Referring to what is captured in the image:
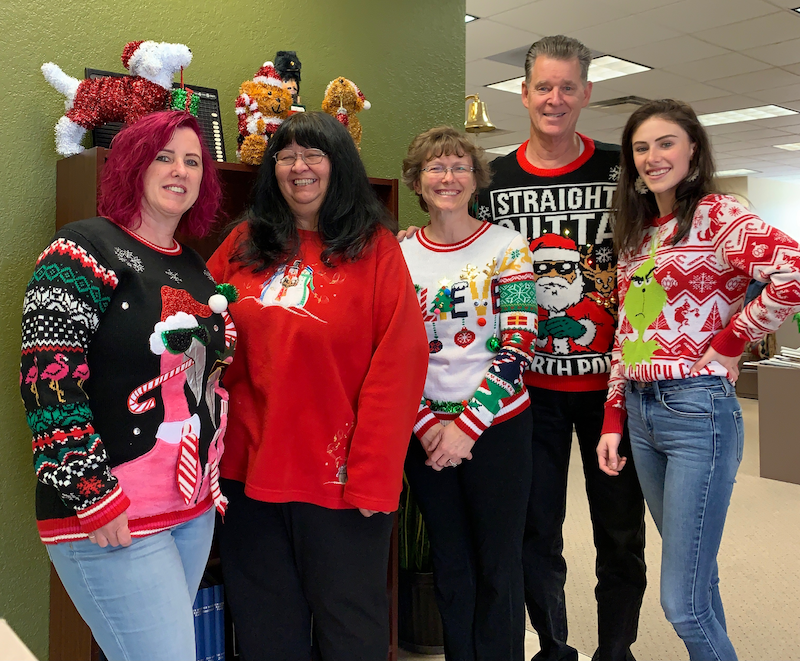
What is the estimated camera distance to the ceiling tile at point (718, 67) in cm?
564

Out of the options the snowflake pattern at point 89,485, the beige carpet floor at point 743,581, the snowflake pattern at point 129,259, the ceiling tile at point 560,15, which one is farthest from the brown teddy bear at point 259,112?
the ceiling tile at point 560,15

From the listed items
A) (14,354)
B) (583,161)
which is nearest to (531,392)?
(583,161)

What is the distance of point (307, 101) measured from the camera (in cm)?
234

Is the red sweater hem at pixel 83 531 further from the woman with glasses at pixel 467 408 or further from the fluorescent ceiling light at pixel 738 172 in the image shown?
the fluorescent ceiling light at pixel 738 172

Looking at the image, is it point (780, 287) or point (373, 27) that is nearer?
point (780, 287)

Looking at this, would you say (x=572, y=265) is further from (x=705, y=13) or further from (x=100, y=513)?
(x=705, y=13)

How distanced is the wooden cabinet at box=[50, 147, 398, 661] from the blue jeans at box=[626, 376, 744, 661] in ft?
2.57

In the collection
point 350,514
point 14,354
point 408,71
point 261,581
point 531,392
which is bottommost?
point 261,581

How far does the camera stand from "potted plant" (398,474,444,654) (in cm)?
236

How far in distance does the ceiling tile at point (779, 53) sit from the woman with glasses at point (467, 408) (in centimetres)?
477

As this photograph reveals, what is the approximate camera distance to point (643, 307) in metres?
1.72

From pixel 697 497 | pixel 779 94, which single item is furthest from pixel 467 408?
pixel 779 94

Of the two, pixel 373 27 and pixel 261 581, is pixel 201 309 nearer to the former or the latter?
pixel 261 581

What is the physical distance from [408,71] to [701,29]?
3.36 meters
